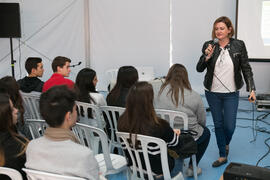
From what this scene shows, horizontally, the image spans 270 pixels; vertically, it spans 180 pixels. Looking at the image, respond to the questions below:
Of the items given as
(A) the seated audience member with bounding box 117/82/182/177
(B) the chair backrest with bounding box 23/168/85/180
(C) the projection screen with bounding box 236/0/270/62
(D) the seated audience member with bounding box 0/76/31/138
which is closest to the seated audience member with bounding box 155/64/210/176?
(A) the seated audience member with bounding box 117/82/182/177

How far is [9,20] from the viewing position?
581 cm

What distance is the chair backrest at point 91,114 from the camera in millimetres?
2650

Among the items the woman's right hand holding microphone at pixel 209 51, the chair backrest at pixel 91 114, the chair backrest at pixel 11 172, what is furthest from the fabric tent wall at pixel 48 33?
the chair backrest at pixel 11 172

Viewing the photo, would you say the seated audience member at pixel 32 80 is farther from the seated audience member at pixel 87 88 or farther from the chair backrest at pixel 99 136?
the chair backrest at pixel 99 136

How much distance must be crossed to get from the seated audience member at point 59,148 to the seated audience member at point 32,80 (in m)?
1.93

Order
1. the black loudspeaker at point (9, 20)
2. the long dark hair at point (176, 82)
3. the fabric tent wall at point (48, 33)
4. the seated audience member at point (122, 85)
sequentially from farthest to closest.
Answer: the fabric tent wall at point (48, 33), the black loudspeaker at point (9, 20), the seated audience member at point (122, 85), the long dark hair at point (176, 82)

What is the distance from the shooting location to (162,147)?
1.92 metres

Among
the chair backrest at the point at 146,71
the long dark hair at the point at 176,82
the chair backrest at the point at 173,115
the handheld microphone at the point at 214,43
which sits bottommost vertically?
the chair backrest at the point at 173,115

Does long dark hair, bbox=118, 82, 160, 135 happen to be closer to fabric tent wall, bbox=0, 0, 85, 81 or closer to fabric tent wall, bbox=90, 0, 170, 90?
fabric tent wall, bbox=90, 0, 170, 90

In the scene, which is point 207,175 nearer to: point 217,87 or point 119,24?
point 217,87

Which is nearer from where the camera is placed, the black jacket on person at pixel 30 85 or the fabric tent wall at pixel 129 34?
the black jacket on person at pixel 30 85

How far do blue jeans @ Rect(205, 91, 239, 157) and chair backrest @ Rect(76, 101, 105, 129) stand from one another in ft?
3.64

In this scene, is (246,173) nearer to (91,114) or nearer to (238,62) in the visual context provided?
(91,114)

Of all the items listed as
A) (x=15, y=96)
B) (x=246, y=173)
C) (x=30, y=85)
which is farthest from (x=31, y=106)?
(x=246, y=173)
